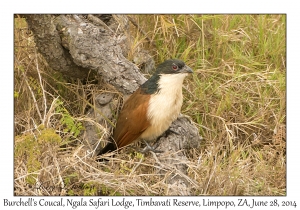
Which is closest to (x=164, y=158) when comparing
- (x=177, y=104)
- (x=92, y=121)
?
(x=177, y=104)

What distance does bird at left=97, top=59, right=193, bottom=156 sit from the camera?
13.1 feet

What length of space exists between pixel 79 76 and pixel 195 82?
108cm

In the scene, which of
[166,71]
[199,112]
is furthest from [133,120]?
[199,112]

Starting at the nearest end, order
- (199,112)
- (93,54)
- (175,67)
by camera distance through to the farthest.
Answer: (175,67), (93,54), (199,112)

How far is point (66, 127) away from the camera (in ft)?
14.3

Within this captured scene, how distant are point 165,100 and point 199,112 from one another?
69 cm

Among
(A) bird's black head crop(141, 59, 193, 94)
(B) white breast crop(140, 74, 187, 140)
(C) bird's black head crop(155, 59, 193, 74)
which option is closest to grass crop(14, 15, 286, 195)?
(B) white breast crop(140, 74, 187, 140)

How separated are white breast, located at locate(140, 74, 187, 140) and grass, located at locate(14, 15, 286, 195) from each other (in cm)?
33

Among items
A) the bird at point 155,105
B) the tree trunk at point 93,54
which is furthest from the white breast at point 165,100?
the tree trunk at point 93,54

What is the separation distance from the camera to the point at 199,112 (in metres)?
4.59

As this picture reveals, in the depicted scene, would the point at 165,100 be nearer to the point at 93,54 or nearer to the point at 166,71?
the point at 166,71

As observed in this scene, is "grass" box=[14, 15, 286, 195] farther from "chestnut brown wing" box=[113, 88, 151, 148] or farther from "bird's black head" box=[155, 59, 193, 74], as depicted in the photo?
"bird's black head" box=[155, 59, 193, 74]

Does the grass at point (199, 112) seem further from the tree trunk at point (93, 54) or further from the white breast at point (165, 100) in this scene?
the white breast at point (165, 100)

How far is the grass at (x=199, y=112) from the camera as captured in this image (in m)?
3.65
